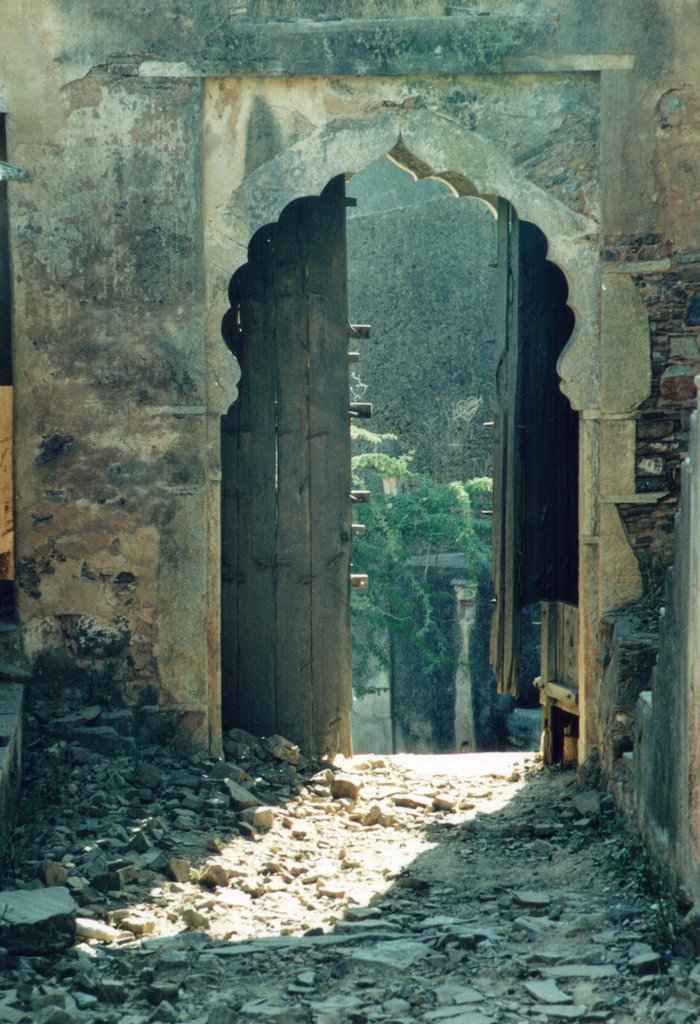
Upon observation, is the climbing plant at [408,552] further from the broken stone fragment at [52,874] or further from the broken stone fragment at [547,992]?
the broken stone fragment at [547,992]

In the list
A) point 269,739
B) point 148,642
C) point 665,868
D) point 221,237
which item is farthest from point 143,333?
point 665,868

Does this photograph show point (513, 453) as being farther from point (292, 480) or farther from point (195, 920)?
point (195, 920)

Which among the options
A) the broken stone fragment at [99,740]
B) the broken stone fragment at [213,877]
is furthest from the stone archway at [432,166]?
the broken stone fragment at [213,877]

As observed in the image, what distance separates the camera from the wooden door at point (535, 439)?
7.64m

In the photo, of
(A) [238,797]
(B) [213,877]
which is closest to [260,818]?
(A) [238,797]

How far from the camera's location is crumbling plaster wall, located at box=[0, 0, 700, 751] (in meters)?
6.68

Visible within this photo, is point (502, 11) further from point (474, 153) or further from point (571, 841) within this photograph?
point (571, 841)

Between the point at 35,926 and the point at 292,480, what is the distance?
3.55 metres

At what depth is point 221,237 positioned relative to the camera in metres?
6.81

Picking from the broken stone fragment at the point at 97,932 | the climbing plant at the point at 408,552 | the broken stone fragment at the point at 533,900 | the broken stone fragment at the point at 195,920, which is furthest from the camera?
the climbing plant at the point at 408,552

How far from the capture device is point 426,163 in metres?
6.84

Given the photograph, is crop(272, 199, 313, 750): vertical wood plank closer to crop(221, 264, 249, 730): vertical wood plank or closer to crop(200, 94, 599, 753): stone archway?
crop(221, 264, 249, 730): vertical wood plank

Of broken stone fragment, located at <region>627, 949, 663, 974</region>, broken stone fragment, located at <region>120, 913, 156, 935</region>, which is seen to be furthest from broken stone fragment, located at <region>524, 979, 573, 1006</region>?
broken stone fragment, located at <region>120, 913, 156, 935</region>

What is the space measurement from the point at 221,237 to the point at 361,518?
8.02 m
